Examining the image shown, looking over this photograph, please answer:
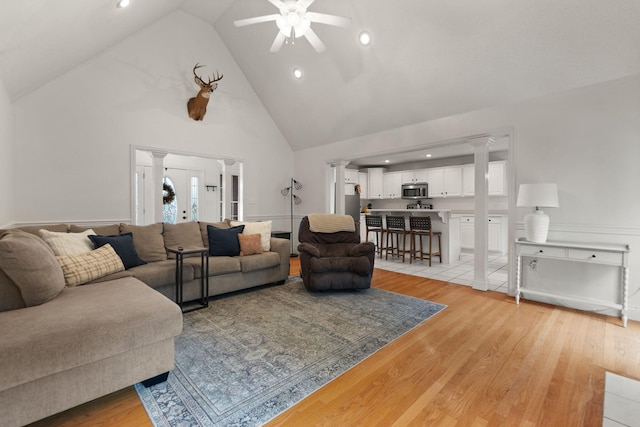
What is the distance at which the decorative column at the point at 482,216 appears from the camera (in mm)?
3932

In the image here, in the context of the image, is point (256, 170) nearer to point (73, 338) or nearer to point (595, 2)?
point (73, 338)

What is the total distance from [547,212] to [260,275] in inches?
143

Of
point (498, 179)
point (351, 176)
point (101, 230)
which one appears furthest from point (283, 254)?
point (498, 179)

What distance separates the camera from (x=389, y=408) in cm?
165

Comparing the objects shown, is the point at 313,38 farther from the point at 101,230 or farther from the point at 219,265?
the point at 101,230

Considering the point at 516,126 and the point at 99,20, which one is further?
the point at 516,126

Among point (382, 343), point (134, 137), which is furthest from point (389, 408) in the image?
point (134, 137)

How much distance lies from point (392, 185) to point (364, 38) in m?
4.98

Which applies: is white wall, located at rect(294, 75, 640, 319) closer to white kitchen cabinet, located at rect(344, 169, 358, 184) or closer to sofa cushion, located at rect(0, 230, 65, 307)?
white kitchen cabinet, located at rect(344, 169, 358, 184)

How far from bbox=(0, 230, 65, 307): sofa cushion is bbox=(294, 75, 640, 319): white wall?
4617mm

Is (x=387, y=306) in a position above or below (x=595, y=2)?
below

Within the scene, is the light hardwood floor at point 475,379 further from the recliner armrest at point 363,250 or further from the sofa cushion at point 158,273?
the sofa cushion at point 158,273

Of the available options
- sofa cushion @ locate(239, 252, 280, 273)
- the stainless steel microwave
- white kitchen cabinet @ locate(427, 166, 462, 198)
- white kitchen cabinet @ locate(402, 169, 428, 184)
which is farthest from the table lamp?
white kitchen cabinet @ locate(402, 169, 428, 184)

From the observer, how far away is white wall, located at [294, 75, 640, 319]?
2.93 m
